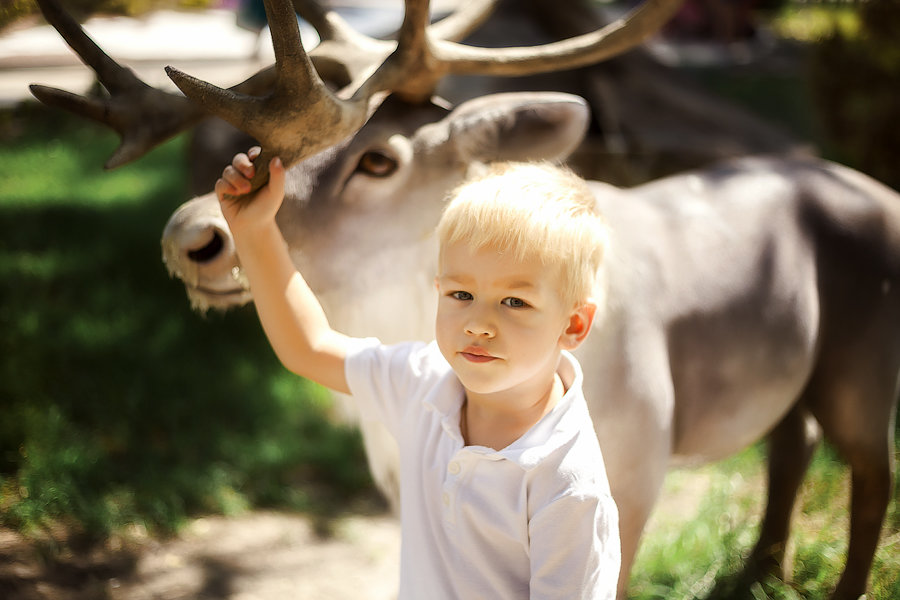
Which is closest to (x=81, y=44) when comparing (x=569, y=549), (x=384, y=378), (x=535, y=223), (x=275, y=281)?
(x=275, y=281)

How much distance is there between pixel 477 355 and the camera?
1.60 meters

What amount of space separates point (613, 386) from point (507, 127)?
0.78m

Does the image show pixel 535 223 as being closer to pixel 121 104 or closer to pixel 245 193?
pixel 245 193

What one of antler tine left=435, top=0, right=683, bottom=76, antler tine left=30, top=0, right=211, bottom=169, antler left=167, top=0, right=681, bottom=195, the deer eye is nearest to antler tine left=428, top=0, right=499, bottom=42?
antler left=167, top=0, right=681, bottom=195

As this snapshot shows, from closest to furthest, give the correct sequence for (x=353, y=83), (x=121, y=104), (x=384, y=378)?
(x=384, y=378) → (x=121, y=104) → (x=353, y=83)

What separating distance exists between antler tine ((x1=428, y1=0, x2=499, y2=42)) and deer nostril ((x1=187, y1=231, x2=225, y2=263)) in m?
1.06

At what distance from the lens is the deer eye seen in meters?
2.33

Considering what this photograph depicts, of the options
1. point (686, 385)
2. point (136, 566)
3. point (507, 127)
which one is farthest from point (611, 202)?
point (136, 566)

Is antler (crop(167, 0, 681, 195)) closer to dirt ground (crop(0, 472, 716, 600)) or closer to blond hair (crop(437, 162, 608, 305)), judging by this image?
blond hair (crop(437, 162, 608, 305))

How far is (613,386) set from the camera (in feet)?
7.36

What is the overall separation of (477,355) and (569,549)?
15.3 inches

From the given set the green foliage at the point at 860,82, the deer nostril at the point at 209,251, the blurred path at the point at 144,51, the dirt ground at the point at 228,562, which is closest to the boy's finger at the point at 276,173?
the deer nostril at the point at 209,251

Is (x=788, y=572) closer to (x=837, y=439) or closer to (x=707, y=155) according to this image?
(x=837, y=439)

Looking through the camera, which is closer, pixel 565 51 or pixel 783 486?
pixel 565 51
